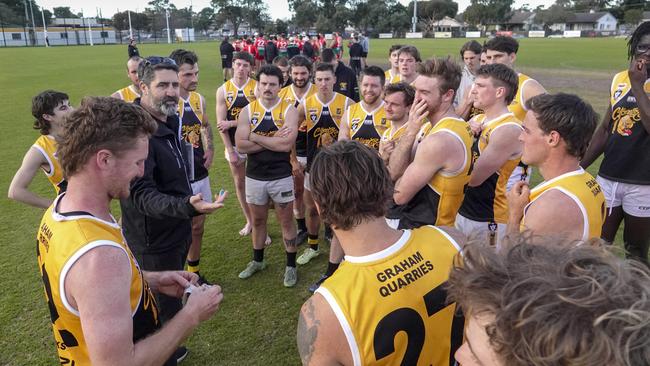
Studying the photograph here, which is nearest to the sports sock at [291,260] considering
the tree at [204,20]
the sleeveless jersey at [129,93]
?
the sleeveless jersey at [129,93]

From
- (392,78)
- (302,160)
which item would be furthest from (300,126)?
(392,78)

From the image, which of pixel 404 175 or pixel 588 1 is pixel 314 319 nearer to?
pixel 404 175

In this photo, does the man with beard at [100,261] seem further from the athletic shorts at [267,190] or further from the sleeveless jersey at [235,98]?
the sleeveless jersey at [235,98]

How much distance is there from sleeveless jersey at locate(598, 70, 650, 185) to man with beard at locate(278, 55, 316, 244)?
12.5ft

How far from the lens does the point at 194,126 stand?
5.75 meters

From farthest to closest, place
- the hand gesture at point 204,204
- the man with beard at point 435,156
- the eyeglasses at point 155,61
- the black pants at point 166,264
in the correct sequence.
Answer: the eyeglasses at point 155,61 → the black pants at point 166,264 → the man with beard at point 435,156 → the hand gesture at point 204,204

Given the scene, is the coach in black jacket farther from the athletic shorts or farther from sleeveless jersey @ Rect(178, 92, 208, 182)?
sleeveless jersey @ Rect(178, 92, 208, 182)

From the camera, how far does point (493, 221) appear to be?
415 centimetres

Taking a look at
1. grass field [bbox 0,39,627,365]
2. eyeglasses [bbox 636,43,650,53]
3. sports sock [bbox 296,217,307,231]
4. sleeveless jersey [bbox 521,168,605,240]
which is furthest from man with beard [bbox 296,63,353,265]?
sleeveless jersey [bbox 521,168,605,240]

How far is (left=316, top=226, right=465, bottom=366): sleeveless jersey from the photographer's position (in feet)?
5.52

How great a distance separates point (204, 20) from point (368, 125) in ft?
373

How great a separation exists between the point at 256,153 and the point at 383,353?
152 inches

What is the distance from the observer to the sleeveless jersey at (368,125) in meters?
5.25

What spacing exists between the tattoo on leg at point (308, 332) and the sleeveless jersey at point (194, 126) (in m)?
4.08
